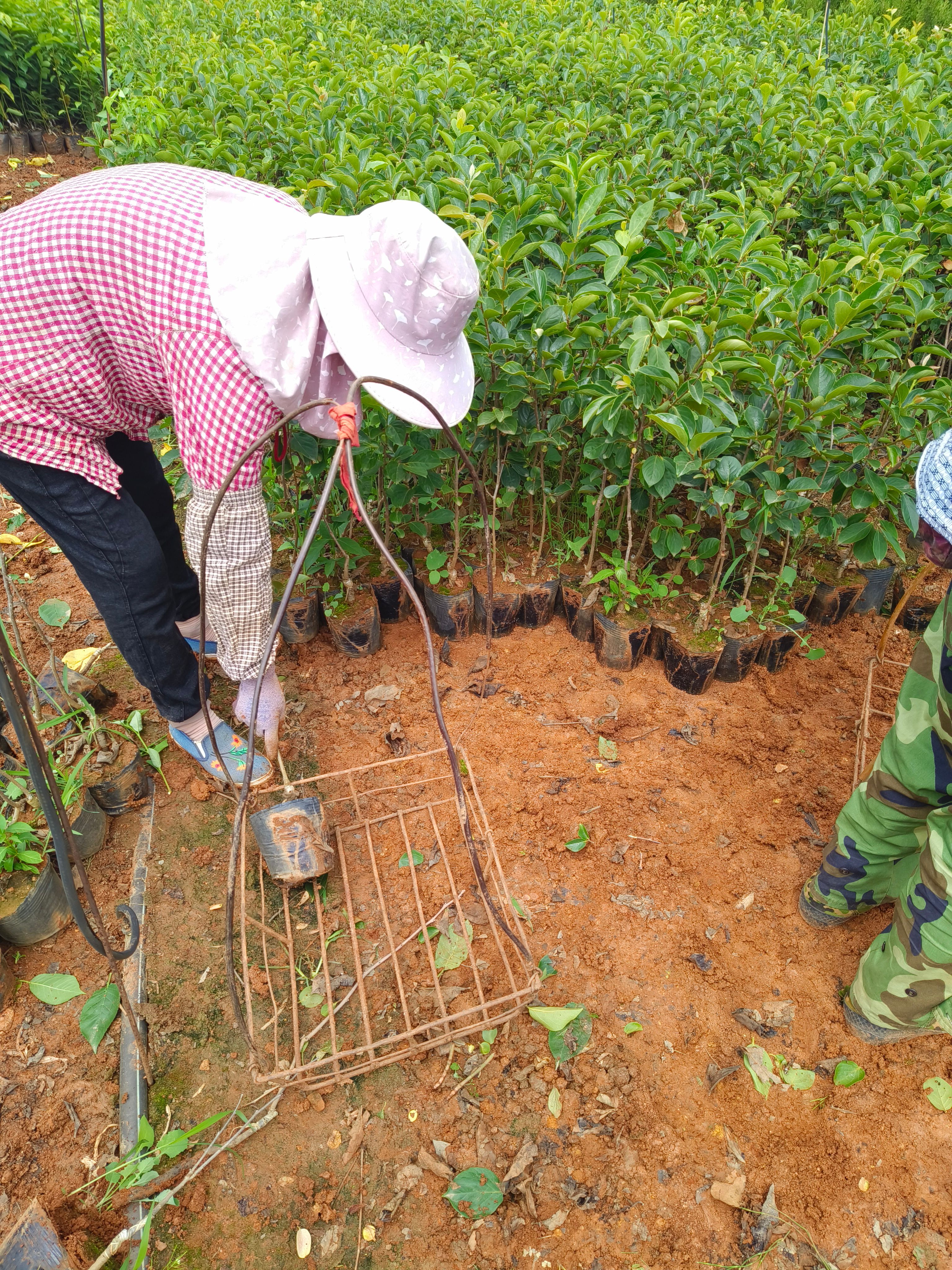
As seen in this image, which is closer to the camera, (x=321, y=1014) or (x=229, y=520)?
(x=229, y=520)

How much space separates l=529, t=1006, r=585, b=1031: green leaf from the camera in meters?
1.92

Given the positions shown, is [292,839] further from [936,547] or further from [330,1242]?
[936,547]

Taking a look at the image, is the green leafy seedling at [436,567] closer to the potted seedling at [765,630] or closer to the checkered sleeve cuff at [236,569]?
the checkered sleeve cuff at [236,569]

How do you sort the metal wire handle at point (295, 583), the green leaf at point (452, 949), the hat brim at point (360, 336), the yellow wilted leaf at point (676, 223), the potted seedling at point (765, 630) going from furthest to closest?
the yellow wilted leaf at point (676, 223) → the potted seedling at point (765, 630) → the green leaf at point (452, 949) → the hat brim at point (360, 336) → the metal wire handle at point (295, 583)

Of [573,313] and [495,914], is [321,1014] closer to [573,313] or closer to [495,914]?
[495,914]

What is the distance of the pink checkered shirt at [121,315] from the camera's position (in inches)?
61.3

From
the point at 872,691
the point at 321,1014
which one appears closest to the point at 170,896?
the point at 321,1014

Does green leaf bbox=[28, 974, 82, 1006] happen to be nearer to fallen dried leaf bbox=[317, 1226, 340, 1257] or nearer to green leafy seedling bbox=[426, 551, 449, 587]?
fallen dried leaf bbox=[317, 1226, 340, 1257]

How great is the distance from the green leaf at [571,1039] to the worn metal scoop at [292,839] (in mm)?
752

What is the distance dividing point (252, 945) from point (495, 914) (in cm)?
70

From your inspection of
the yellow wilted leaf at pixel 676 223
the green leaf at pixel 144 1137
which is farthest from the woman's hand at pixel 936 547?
the green leaf at pixel 144 1137

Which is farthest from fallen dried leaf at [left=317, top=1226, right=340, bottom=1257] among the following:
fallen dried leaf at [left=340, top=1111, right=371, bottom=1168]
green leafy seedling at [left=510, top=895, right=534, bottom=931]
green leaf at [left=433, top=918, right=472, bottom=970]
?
green leafy seedling at [left=510, top=895, right=534, bottom=931]

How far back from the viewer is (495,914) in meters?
2.22

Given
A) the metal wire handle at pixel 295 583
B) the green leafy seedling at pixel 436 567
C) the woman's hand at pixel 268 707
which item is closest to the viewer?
the metal wire handle at pixel 295 583
